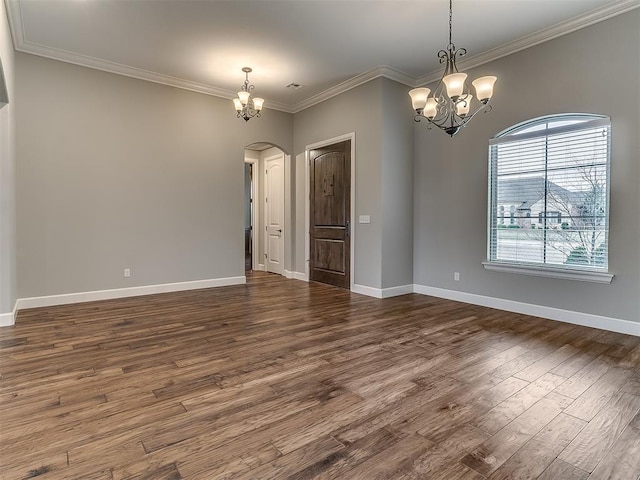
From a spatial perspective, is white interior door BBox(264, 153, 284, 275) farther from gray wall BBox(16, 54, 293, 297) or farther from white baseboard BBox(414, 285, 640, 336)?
white baseboard BBox(414, 285, 640, 336)

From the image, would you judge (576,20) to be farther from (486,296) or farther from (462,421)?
(462,421)

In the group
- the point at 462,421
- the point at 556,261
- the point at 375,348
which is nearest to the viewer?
the point at 462,421

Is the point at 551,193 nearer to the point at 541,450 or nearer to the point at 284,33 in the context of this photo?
the point at 541,450

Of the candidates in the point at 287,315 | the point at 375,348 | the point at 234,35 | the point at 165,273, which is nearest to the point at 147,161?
the point at 165,273

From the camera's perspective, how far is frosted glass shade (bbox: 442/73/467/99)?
3.01 meters

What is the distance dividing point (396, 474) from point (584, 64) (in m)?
4.41

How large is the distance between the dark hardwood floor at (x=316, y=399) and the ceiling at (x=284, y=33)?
3252mm

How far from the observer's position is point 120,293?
5.08 m

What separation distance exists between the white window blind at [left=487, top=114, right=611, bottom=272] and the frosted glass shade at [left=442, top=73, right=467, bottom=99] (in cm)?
177

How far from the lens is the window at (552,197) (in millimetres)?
3738

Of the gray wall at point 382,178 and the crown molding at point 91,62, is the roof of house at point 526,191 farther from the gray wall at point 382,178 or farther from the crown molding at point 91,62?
the crown molding at point 91,62

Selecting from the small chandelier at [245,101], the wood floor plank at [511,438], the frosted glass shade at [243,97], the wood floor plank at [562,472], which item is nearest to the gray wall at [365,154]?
the small chandelier at [245,101]

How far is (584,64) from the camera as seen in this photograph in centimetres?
380

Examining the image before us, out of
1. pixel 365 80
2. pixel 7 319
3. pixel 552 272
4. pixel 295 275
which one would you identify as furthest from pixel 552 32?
pixel 7 319
